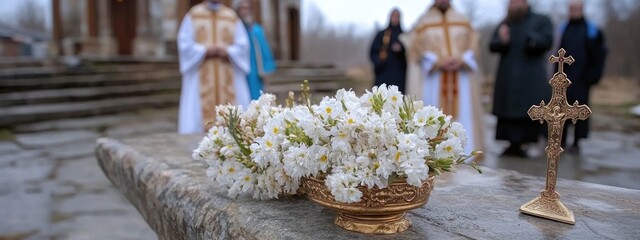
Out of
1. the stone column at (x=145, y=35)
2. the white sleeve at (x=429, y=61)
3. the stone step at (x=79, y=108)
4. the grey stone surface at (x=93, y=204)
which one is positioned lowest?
the grey stone surface at (x=93, y=204)

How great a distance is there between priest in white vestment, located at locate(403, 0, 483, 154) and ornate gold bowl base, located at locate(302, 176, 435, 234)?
13.4 feet

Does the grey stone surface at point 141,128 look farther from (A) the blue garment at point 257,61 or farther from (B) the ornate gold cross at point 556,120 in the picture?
(B) the ornate gold cross at point 556,120

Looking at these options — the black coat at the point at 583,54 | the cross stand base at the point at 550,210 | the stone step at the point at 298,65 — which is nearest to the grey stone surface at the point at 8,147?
the cross stand base at the point at 550,210

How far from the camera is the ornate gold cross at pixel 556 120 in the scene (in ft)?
5.53

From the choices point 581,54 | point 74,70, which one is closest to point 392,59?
point 581,54

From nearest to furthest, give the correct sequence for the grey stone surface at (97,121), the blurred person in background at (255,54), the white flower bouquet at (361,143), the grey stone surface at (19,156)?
the white flower bouquet at (361,143) → the grey stone surface at (19,156) → the blurred person in background at (255,54) → the grey stone surface at (97,121)

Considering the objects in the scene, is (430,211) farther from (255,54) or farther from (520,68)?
(255,54)

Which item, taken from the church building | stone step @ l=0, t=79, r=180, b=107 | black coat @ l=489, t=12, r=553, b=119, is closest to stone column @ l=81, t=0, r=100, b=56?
the church building

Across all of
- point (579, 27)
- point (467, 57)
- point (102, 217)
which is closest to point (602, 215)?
point (102, 217)

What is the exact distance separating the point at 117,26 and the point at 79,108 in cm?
535

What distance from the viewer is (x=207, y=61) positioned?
6152 millimetres

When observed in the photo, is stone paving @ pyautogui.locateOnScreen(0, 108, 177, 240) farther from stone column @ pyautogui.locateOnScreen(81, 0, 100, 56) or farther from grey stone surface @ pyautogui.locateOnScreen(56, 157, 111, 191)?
stone column @ pyautogui.locateOnScreen(81, 0, 100, 56)

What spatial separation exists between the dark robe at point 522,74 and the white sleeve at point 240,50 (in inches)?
104

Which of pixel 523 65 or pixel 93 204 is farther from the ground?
pixel 523 65
